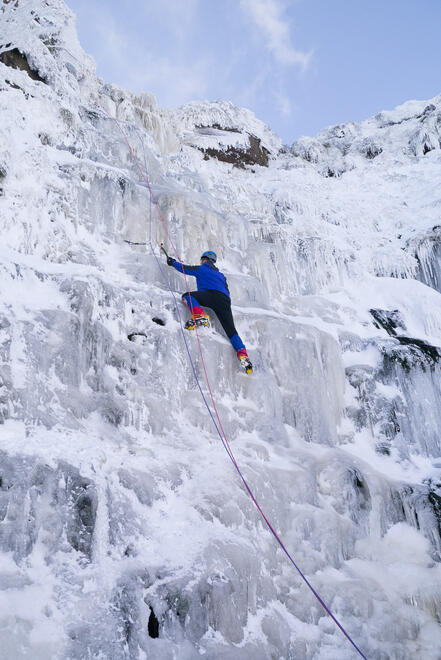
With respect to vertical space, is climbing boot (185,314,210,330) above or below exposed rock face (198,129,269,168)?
below

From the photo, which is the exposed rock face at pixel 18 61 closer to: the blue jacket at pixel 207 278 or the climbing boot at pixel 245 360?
the blue jacket at pixel 207 278

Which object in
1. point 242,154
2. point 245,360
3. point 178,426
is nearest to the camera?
point 178,426

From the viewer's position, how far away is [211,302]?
22.6 feet

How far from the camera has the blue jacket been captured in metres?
7.07

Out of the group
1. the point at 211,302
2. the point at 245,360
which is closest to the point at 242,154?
the point at 211,302

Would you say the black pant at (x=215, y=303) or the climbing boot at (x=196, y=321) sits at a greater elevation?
the black pant at (x=215, y=303)

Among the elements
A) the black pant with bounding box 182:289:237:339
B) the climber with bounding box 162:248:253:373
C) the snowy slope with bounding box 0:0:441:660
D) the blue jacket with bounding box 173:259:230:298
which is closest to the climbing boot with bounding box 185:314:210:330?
the climber with bounding box 162:248:253:373

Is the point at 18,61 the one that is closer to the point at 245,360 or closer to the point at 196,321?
the point at 196,321

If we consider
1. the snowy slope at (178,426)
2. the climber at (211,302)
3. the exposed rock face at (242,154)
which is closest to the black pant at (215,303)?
the climber at (211,302)

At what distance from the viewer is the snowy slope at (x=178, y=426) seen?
3850 mm

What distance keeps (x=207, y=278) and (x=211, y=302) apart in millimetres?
461

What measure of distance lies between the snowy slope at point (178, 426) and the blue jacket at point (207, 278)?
52cm

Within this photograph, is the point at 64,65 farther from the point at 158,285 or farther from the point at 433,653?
the point at 433,653

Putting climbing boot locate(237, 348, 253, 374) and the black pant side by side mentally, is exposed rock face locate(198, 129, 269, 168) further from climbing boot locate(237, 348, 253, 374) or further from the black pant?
climbing boot locate(237, 348, 253, 374)
